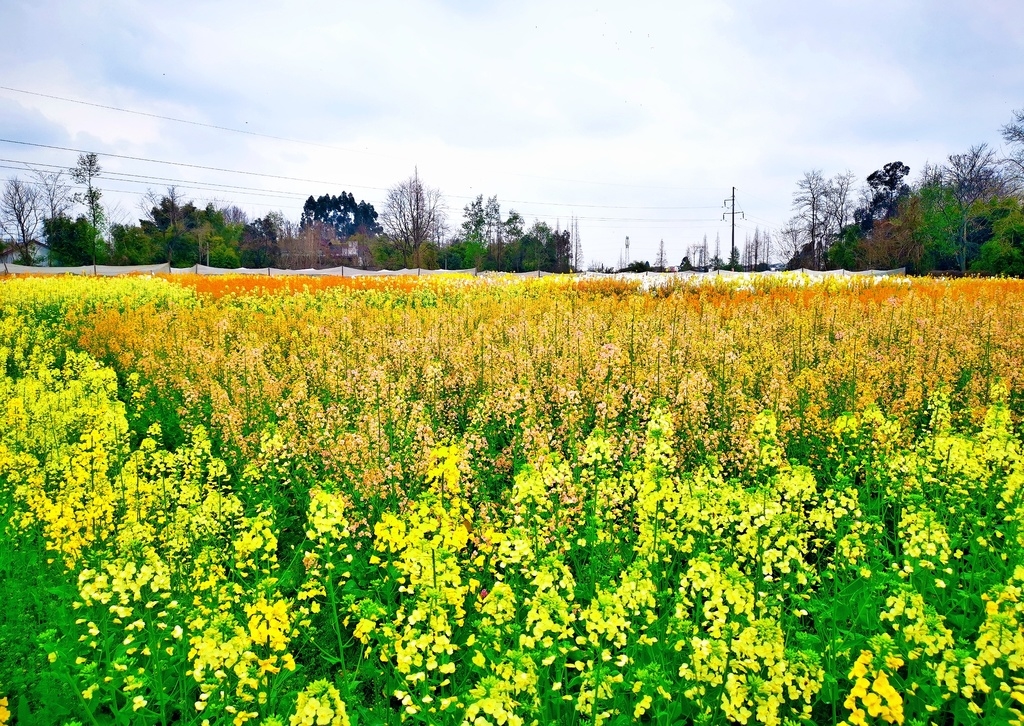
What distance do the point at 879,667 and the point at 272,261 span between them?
291ft

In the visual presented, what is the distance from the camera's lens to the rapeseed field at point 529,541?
8.63 feet

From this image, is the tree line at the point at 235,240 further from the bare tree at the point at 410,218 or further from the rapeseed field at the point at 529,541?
the rapeseed field at the point at 529,541

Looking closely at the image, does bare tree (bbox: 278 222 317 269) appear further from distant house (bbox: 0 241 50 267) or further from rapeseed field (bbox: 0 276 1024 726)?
rapeseed field (bbox: 0 276 1024 726)

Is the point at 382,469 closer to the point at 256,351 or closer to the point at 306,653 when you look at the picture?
the point at 306,653

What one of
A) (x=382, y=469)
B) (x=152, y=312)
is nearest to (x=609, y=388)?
(x=382, y=469)

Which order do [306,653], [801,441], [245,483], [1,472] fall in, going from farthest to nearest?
[801,441] < [1,472] < [245,483] < [306,653]

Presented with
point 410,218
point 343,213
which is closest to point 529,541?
point 410,218

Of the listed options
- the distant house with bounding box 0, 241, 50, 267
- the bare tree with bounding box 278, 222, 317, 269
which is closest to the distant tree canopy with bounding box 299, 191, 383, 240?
the bare tree with bounding box 278, 222, 317, 269

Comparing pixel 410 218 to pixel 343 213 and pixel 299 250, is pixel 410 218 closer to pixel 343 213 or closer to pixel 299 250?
pixel 299 250

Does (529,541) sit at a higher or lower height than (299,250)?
lower

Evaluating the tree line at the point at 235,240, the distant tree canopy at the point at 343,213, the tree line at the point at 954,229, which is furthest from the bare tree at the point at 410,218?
the distant tree canopy at the point at 343,213

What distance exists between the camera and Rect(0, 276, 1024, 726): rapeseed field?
263 centimetres

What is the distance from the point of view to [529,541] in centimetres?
320

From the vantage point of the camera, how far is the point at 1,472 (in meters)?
5.48
